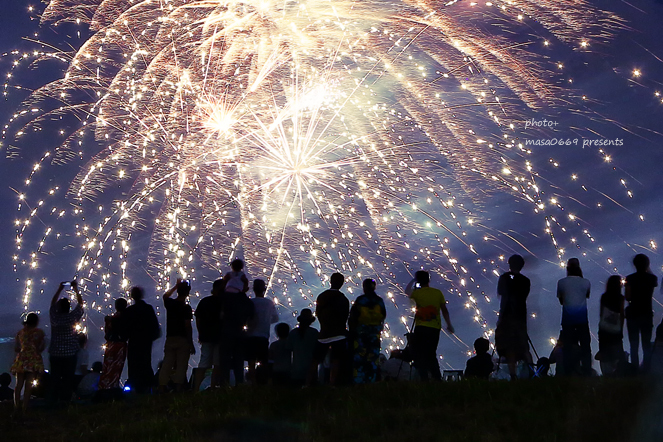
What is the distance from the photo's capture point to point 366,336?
10672 mm

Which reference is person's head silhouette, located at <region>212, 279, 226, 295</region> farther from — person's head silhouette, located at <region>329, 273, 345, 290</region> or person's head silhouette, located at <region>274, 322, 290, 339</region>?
person's head silhouette, located at <region>329, 273, 345, 290</region>

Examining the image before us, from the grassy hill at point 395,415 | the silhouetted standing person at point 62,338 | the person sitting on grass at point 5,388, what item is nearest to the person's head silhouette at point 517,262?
the grassy hill at point 395,415

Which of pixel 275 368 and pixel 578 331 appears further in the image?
pixel 275 368

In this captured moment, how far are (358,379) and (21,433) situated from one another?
4.31 meters

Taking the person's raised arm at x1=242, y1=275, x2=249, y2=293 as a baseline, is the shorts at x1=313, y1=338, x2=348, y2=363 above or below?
below

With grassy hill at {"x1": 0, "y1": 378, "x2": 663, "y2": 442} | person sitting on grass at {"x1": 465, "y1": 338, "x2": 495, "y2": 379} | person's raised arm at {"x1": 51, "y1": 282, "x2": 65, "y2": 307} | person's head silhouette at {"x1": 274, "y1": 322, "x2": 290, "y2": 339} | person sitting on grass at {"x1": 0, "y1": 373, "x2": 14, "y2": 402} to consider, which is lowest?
grassy hill at {"x1": 0, "y1": 378, "x2": 663, "y2": 442}

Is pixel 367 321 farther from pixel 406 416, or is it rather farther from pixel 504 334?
pixel 406 416

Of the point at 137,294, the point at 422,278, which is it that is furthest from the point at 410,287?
the point at 137,294

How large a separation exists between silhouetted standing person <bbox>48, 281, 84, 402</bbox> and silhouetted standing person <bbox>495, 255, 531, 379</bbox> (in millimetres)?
6068

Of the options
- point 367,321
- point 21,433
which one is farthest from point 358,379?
point 21,433

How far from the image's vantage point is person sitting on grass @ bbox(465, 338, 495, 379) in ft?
36.2

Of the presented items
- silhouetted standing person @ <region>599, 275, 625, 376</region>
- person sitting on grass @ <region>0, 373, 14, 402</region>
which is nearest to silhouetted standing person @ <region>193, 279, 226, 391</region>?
person sitting on grass @ <region>0, 373, 14, 402</region>

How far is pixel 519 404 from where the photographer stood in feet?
26.1

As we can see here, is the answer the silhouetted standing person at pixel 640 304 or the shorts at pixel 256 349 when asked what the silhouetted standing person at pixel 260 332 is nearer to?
the shorts at pixel 256 349
